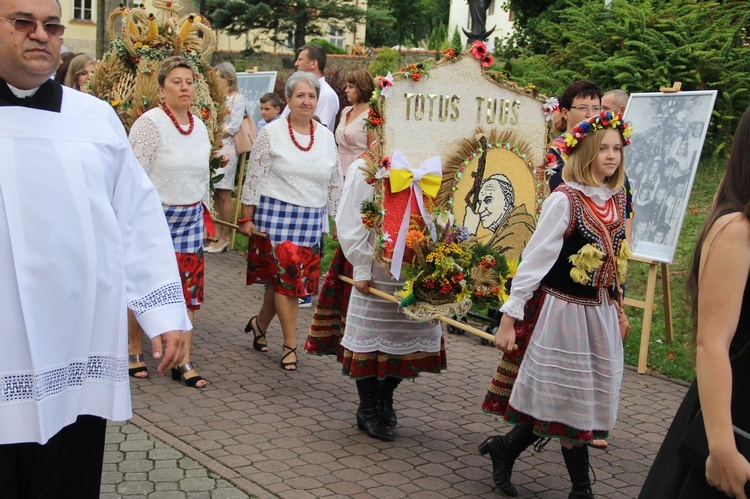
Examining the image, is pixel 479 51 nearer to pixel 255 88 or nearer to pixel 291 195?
pixel 291 195

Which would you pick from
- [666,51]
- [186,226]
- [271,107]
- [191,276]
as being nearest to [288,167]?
[186,226]

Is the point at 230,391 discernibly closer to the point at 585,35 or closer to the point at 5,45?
the point at 5,45

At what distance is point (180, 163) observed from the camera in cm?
647

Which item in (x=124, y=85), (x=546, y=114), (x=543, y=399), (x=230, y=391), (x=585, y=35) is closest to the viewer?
(x=543, y=399)

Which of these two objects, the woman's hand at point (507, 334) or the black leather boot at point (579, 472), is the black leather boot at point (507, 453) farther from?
the woman's hand at point (507, 334)

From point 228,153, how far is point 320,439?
21.0ft

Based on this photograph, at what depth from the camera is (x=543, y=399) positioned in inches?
177

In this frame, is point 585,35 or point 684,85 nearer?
point 684,85

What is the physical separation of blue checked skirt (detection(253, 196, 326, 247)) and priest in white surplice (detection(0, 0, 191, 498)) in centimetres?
360

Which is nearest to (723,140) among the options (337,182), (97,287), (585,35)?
(585,35)

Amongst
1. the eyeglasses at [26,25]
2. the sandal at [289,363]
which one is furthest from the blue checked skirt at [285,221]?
the eyeglasses at [26,25]

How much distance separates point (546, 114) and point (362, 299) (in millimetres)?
1526

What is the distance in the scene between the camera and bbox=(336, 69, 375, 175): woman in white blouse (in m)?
6.80

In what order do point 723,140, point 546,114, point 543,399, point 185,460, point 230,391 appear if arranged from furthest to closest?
point 723,140, point 230,391, point 546,114, point 185,460, point 543,399
